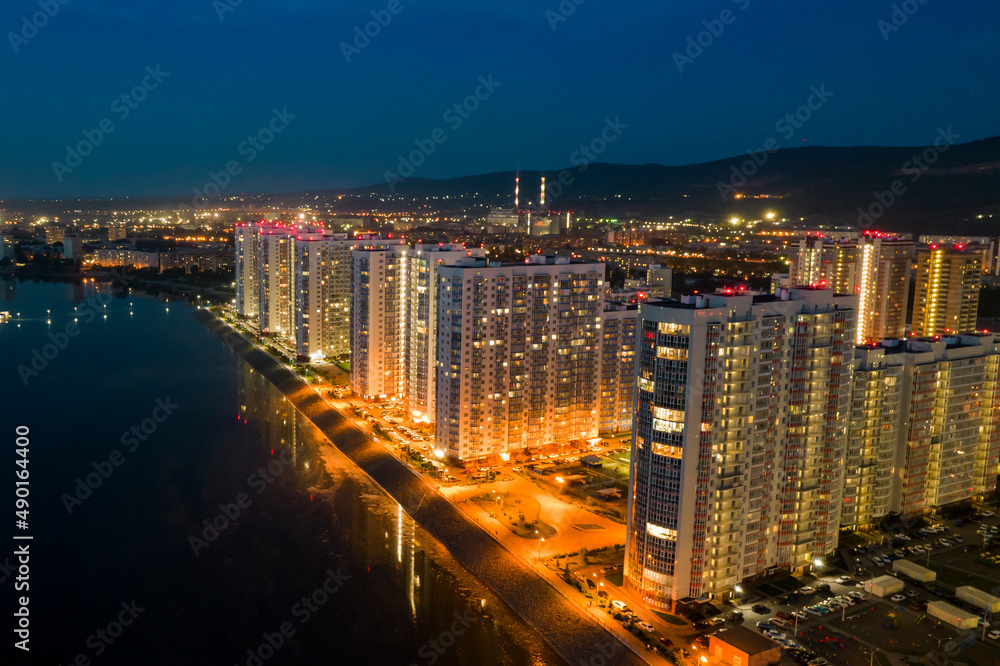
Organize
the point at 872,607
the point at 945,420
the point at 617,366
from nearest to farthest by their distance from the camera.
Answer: the point at 872,607, the point at 945,420, the point at 617,366

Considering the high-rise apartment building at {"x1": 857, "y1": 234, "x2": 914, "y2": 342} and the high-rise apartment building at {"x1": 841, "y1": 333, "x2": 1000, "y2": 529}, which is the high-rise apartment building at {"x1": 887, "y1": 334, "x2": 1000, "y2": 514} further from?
the high-rise apartment building at {"x1": 857, "y1": 234, "x2": 914, "y2": 342}

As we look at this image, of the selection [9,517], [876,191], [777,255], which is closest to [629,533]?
[9,517]

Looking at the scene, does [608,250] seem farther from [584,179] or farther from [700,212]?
[584,179]

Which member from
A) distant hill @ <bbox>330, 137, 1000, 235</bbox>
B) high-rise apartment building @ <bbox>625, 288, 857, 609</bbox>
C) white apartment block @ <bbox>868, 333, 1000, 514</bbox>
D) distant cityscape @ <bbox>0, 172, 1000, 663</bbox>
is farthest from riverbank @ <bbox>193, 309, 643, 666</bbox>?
distant hill @ <bbox>330, 137, 1000, 235</bbox>

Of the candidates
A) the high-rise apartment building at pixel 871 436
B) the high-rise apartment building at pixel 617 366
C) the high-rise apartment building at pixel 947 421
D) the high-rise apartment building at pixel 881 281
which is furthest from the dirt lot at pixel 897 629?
the high-rise apartment building at pixel 881 281

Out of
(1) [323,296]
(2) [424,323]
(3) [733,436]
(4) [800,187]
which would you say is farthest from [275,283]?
(4) [800,187]

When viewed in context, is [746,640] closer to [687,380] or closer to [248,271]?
[687,380]
